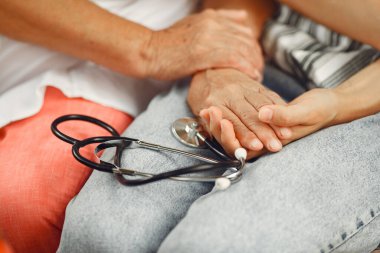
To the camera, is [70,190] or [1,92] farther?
[1,92]

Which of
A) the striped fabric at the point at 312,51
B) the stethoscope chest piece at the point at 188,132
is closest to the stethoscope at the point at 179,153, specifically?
the stethoscope chest piece at the point at 188,132

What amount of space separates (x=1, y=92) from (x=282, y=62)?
2.00 ft

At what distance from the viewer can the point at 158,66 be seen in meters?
→ 0.91

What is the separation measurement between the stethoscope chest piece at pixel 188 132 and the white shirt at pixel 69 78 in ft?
0.67

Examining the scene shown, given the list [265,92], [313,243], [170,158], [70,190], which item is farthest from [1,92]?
[313,243]

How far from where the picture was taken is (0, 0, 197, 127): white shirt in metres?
0.88

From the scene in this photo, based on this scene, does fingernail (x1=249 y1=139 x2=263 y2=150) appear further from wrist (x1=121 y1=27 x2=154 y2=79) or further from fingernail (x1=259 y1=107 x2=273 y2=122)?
wrist (x1=121 y1=27 x2=154 y2=79)

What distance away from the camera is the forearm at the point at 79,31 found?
0.82 meters

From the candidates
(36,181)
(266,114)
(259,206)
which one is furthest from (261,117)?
(36,181)

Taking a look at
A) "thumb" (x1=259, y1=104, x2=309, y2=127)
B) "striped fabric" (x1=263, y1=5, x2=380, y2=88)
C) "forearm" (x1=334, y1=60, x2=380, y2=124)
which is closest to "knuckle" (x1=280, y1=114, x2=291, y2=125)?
"thumb" (x1=259, y1=104, x2=309, y2=127)

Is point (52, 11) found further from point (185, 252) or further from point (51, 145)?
point (185, 252)

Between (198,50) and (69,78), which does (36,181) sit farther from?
(198,50)

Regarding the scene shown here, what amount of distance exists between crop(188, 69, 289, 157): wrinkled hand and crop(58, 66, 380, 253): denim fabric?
3 centimetres

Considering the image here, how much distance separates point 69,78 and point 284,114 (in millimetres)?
489
